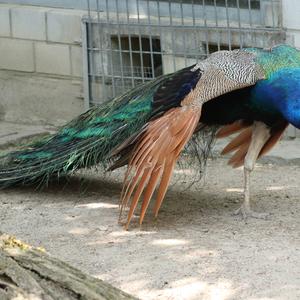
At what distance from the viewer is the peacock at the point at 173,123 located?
5016 millimetres

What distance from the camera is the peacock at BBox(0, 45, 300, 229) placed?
502 cm

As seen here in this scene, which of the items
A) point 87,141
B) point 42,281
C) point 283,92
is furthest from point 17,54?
point 42,281

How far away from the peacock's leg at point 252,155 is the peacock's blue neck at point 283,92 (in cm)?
43

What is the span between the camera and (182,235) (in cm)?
523

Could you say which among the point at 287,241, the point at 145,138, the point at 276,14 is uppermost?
the point at 276,14

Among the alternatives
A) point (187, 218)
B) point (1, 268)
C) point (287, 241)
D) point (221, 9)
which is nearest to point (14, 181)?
point (187, 218)

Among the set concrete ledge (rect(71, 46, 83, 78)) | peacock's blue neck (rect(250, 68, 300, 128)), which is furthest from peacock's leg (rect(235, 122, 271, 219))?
concrete ledge (rect(71, 46, 83, 78))

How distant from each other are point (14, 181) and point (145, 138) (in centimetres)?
141

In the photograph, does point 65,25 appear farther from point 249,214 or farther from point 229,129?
point 249,214

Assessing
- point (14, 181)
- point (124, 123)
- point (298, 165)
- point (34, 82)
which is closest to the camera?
point (124, 123)

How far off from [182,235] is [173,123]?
0.71m

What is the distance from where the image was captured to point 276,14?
24.1ft

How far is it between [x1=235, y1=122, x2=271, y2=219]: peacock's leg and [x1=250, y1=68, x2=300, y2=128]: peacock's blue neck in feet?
1.41

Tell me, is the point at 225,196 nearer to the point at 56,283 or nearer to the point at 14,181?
the point at 14,181
